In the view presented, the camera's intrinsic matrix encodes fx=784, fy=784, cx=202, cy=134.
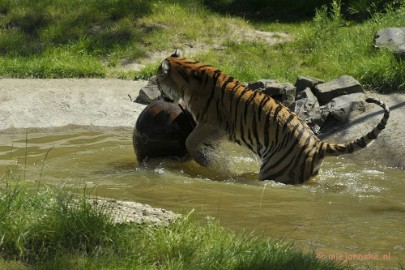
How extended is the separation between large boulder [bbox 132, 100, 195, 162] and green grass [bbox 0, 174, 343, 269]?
3.44m

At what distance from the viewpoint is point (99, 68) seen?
12.1m

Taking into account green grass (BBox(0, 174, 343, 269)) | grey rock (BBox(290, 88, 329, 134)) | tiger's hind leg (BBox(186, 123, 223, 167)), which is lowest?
grey rock (BBox(290, 88, 329, 134))

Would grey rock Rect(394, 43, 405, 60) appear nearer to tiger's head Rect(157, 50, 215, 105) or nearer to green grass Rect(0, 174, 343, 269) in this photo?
tiger's head Rect(157, 50, 215, 105)

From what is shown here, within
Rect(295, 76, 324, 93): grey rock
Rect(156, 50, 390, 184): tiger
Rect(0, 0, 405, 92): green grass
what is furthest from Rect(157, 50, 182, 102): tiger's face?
Rect(0, 0, 405, 92): green grass

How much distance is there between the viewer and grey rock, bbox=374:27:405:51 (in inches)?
449

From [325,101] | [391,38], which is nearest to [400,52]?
[391,38]

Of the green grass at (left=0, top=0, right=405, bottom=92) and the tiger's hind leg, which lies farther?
the green grass at (left=0, top=0, right=405, bottom=92)

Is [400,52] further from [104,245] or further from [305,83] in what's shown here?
[104,245]

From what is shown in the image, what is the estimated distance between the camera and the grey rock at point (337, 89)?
10195 mm

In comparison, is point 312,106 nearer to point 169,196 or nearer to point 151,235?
point 169,196

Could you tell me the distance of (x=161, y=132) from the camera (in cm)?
830

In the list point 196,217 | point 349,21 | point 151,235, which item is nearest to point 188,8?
point 349,21

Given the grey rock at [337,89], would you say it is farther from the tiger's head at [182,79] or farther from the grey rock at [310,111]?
the tiger's head at [182,79]

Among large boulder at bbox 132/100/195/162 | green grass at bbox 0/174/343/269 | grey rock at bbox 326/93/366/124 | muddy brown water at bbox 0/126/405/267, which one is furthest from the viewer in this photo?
grey rock at bbox 326/93/366/124
